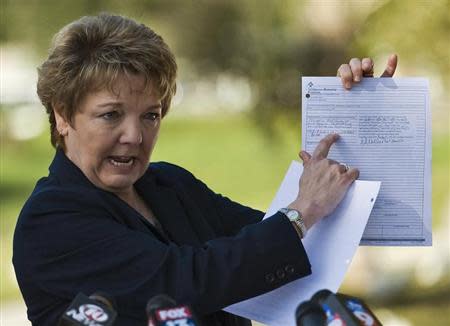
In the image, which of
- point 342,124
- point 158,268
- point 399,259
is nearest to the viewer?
point 158,268

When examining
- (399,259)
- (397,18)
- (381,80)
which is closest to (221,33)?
(397,18)

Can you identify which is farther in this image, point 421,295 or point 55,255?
point 421,295

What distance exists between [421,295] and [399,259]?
284 millimetres

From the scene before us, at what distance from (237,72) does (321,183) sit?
11.0 ft

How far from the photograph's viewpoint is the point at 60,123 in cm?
212

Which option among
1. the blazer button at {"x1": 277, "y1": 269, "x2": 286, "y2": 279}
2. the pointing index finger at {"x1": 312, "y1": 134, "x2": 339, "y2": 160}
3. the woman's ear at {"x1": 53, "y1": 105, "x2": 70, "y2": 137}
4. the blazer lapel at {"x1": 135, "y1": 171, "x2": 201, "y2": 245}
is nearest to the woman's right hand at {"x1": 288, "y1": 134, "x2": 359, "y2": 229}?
the pointing index finger at {"x1": 312, "y1": 134, "x2": 339, "y2": 160}

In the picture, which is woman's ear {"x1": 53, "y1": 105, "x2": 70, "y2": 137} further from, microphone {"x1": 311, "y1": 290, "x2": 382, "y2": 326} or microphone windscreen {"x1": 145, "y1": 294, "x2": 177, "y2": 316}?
microphone {"x1": 311, "y1": 290, "x2": 382, "y2": 326}

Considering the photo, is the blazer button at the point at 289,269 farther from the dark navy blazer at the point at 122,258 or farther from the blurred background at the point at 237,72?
the blurred background at the point at 237,72

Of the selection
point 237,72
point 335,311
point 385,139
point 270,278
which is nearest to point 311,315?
point 335,311

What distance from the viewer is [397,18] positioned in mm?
5414

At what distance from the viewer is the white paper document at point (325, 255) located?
2.05m

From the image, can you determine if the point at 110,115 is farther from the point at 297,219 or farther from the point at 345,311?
the point at 345,311

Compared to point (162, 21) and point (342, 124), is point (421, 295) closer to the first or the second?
point (162, 21)

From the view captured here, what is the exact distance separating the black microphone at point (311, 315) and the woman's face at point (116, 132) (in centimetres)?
72
